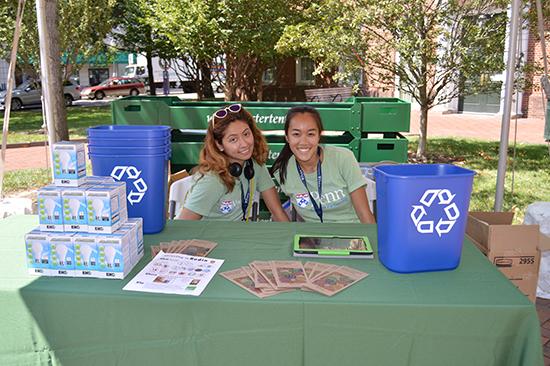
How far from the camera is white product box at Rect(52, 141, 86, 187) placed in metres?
1.81

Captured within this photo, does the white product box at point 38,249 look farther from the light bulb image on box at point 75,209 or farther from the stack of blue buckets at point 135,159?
the stack of blue buckets at point 135,159

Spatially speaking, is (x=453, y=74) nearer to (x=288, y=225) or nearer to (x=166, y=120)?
(x=166, y=120)

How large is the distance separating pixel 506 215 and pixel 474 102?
1382cm

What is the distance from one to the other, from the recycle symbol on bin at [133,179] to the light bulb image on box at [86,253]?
427 millimetres

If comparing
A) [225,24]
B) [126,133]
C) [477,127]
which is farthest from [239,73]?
[126,133]

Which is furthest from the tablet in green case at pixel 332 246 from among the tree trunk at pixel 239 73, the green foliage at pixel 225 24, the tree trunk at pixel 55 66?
the tree trunk at pixel 239 73

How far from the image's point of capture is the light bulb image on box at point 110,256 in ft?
5.77

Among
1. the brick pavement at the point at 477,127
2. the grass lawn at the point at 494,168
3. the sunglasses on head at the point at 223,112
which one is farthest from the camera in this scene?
the brick pavement at the point at 477,127

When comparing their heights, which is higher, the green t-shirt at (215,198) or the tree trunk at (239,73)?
the tree trunk at (239,73)

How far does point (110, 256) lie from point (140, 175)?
18.5 inches

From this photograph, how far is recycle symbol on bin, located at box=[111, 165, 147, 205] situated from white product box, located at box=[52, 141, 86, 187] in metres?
0.30

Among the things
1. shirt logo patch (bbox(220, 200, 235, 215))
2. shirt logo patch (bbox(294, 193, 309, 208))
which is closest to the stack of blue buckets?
shirt logo patch (bbox(220, 200, 235, 215))

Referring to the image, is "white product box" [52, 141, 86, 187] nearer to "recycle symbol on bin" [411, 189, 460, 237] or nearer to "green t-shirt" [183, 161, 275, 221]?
"green t-shirt" [183, 161, 275, 221]

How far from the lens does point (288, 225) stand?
2400 mm
